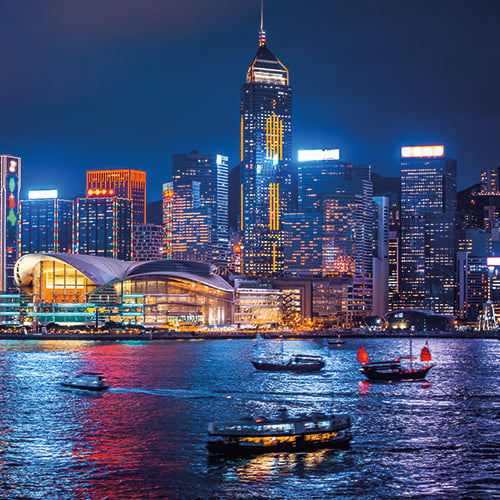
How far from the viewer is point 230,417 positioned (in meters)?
63.8

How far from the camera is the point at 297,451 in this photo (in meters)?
52.1

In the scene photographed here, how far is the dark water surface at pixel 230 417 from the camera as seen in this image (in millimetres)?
44406

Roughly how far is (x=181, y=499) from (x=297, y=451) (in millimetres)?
11990

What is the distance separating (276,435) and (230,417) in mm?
12749

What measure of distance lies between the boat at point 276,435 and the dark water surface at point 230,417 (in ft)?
2.82

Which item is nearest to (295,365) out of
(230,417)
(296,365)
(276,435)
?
(296,365)

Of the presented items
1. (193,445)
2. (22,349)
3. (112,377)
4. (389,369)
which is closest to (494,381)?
(389,369)

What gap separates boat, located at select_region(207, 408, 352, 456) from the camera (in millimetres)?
51031

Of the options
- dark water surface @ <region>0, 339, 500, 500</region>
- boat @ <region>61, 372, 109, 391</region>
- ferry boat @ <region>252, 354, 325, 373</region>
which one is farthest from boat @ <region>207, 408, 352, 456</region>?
ferry boat @ <region>252, 354, 325, 373</region>

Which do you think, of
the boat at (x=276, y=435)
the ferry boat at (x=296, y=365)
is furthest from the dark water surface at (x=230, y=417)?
the ferry boat at (x=296, y=365)

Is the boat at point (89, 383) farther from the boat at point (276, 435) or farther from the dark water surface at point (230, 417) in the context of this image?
the boat at point (276, 435)

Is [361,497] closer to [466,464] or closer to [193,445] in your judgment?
[466,464]

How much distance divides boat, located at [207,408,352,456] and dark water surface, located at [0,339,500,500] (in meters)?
0.86

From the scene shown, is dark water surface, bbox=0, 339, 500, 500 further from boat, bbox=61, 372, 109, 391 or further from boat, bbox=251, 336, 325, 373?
boat, bbox=251, 336, 325, 373
